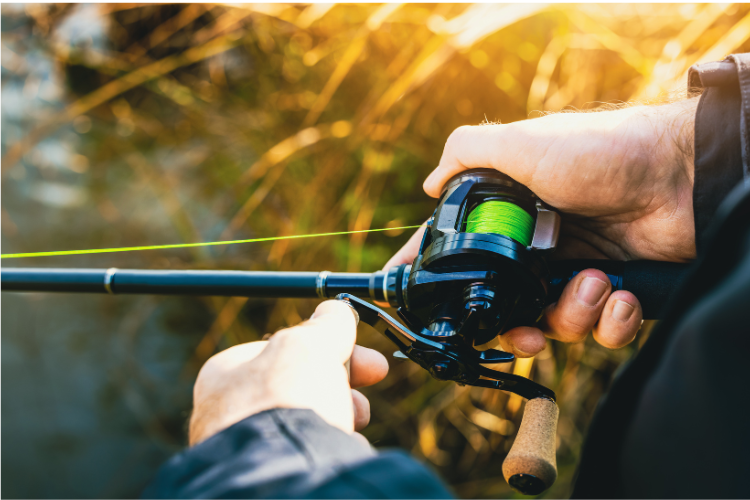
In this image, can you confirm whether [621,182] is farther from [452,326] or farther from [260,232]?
[260,232]

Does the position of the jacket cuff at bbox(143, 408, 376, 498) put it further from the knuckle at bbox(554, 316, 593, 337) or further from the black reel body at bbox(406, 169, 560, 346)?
the knuckle at bbox(554, 316, 593, 337)

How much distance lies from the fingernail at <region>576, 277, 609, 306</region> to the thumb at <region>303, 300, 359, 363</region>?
1.28 ft

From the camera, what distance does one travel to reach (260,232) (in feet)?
5.53

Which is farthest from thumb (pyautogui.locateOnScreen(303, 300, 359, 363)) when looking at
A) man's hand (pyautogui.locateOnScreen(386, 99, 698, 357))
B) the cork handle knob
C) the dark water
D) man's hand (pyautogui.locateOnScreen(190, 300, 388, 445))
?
the dark water

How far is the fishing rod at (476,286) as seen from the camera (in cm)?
60

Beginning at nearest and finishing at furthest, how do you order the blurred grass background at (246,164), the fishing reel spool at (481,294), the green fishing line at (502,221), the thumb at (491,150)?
the fishing reel spool at (481,294)
the green fishing line at (502,221)
the thumb at (491,150)
the blurred grass background at (246,164)

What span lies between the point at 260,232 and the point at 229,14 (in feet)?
2.85

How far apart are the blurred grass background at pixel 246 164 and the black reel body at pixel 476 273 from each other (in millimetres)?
616

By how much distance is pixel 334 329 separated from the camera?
1.84 ft

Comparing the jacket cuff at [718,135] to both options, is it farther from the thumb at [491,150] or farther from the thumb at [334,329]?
the thumb at [334,329]

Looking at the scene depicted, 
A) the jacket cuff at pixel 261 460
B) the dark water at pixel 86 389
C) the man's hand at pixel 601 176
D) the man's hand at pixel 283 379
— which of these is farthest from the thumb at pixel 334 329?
the dark water at pixel 86 389

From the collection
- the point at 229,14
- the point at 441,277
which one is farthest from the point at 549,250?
the point at 229,14

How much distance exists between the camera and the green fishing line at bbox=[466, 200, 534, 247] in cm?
71

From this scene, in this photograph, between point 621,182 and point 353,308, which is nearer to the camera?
point 353,308
